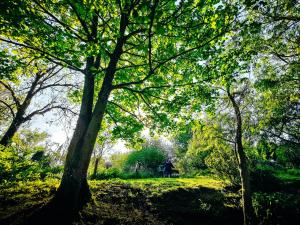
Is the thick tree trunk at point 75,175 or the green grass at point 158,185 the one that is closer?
the thick tree trunk at point 75,175

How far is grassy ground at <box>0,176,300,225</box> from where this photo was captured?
15.6 ft

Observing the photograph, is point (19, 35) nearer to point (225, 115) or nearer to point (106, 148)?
A: point (225, 115)

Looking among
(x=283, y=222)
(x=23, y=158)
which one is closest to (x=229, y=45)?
(x=283, y=222)

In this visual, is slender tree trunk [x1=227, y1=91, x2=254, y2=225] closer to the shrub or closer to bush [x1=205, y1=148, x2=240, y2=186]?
bush [x1=205, y1=148, x2=240, y2=186]

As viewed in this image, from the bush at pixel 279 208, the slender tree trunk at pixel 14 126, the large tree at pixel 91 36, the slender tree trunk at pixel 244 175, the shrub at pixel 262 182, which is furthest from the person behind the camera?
the slender tree trunk at pixel 14 126

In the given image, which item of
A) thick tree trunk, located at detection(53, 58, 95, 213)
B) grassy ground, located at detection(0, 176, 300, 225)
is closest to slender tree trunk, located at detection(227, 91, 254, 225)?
grassy ground, located at detection(0, 176, 300, 225)

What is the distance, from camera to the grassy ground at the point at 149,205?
15.6 feet

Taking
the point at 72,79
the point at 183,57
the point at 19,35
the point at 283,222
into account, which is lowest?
the point at 283,222

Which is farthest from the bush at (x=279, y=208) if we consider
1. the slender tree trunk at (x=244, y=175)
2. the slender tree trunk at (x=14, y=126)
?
the slender tree trunk at (x=14, y=126)

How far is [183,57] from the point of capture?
6.41 m

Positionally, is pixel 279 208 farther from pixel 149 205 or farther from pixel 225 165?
pixel 149 205

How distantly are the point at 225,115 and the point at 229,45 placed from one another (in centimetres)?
317

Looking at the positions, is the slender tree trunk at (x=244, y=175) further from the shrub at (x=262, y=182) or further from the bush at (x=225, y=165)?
the shrub at (x=262, y=182)

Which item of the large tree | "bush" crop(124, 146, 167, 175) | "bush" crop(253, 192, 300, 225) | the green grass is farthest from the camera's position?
"bush" crop(124, 146, 167, 175)
